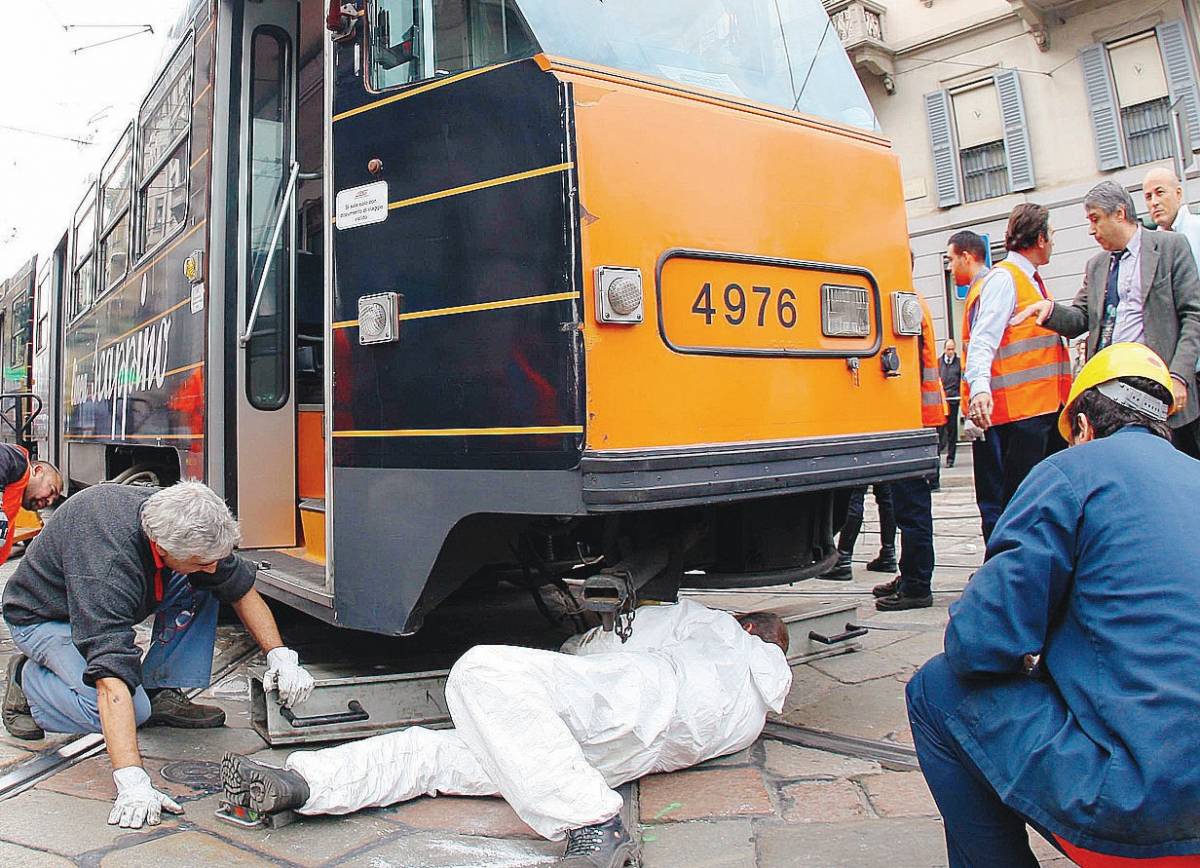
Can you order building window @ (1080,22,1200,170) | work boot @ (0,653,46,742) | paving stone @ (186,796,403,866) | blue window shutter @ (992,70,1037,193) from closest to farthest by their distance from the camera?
paving stone @ (186,796,403,866), work boot @ (0,653,46,742), building window @ (1080,22,1200,170), blue window shutter @ (992,70,1037,193)

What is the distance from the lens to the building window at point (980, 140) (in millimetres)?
15938

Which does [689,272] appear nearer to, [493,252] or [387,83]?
[493,252]

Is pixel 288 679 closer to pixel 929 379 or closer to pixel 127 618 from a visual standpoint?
pixel 127 618

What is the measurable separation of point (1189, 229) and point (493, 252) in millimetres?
3025

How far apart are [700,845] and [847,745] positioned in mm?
857

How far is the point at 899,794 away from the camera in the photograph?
2836mm

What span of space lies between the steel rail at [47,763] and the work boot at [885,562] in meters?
4.61

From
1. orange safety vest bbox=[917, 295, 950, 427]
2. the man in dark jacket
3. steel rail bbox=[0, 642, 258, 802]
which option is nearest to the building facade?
the man in dark jacket

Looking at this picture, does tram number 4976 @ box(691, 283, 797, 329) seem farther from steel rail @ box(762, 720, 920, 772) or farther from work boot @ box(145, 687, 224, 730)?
work boot @ box(145, 687, 224, 730)

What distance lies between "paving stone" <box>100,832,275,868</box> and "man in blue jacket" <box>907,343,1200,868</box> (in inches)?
65.6

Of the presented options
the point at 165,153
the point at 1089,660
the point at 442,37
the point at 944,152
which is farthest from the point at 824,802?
the point at 944,152

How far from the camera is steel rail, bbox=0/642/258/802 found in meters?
3.10

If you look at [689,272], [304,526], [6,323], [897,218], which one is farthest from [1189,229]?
[6,323]

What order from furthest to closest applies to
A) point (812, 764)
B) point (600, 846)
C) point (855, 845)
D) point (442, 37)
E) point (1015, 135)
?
point (1015, 135), point (442, 37), point (812, 764), point (855, 845), point (600, 846)
